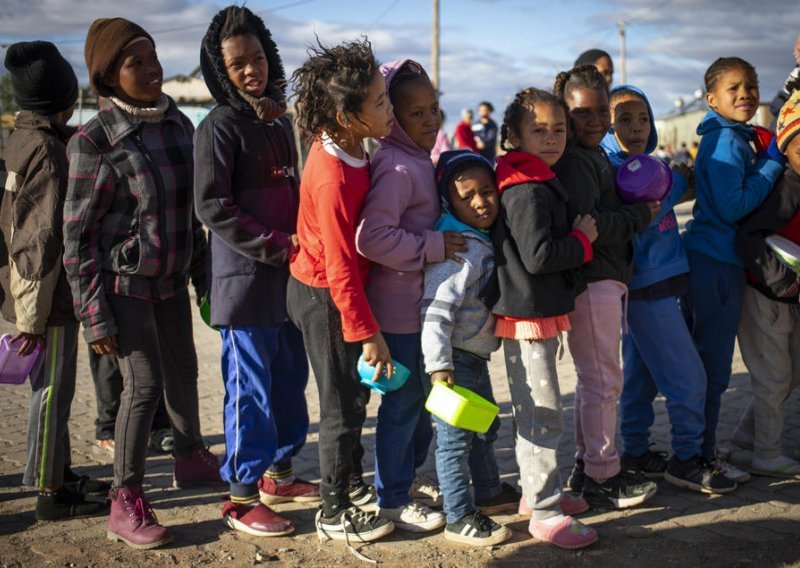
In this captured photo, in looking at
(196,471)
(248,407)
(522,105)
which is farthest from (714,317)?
(196,471)

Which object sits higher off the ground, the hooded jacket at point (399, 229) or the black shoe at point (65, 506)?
the hooded jacket at point (399, 229)

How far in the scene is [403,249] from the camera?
330 cm

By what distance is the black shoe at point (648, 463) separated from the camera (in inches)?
166

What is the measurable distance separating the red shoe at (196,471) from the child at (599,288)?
2.06 metres

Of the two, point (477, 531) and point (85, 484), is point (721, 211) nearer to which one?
point (477, 531)

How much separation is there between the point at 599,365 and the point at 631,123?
1261mm

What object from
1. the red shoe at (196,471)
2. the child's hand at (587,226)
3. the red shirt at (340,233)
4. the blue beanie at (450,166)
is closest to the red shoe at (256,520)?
the red shoe at (196,471)

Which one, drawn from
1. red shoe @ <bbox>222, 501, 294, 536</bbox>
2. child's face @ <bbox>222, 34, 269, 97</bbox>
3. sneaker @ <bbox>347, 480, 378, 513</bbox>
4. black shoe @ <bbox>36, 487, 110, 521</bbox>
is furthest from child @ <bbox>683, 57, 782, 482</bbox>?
black shoe @ <bbox>36, 487, 110, 521</bbox>

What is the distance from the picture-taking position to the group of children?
132 inches

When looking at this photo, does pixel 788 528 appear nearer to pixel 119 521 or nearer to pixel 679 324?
pixel 679 324

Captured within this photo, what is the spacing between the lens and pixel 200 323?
9492mm

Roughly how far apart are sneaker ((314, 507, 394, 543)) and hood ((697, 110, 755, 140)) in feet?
8.45

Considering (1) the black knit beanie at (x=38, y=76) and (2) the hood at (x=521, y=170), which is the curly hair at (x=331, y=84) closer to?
(2) the hood at (x=521, y=170)

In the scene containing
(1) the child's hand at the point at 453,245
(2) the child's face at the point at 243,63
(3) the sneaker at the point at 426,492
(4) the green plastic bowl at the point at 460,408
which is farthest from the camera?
(3) the sneaker at the point at 426,492
